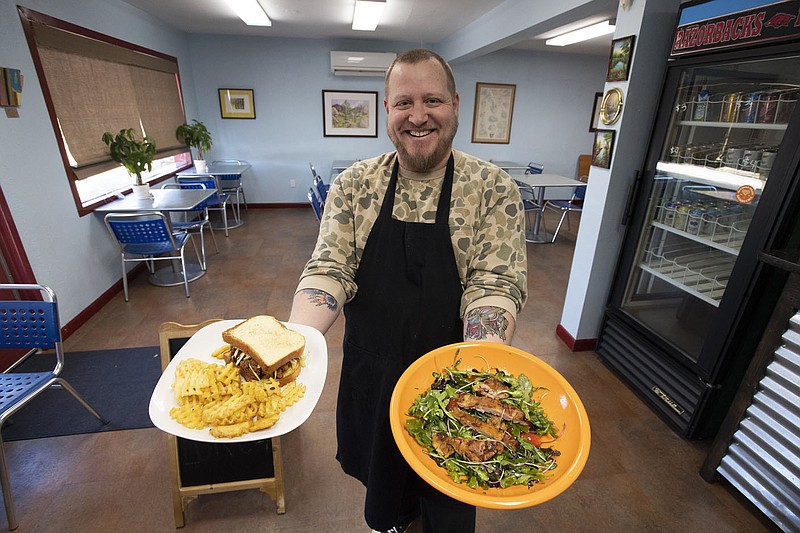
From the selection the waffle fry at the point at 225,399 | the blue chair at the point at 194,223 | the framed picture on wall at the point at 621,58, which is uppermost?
the framed picture on wall at the point at 621,58

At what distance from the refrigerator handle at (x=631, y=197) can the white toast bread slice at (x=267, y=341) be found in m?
2.28

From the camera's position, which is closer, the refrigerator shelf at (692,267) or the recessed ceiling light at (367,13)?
the refrigerator shelf at (692,267)

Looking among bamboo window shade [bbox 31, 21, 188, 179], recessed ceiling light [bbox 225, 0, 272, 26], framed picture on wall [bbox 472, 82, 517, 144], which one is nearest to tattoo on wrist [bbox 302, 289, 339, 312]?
bamboo window shade [bbox 31, 21, 188, 179]

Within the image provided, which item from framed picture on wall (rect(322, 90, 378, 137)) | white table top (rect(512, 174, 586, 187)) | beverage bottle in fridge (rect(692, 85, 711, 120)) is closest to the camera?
beverage bottle in fridge (rect(692, 85, 711, 120))

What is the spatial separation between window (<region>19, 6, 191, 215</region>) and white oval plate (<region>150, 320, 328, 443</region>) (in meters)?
3.14

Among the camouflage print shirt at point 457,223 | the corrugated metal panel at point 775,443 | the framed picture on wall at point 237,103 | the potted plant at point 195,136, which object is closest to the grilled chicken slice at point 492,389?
the camouflage print shirt at point 457,223

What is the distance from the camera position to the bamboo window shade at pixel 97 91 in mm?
3092

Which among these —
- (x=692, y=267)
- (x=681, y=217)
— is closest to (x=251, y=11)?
(x=681, y=217)

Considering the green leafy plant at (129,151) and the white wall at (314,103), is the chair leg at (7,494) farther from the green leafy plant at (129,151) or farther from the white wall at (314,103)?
the white wall at (314,103)

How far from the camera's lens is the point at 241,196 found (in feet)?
21.7

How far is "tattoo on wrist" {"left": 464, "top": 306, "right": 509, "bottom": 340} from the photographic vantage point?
1.11 metres

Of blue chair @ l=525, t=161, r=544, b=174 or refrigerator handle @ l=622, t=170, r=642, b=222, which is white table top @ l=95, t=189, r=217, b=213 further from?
blue chair @ l=525, t=161, r=544, b=174

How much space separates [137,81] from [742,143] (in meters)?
5.56

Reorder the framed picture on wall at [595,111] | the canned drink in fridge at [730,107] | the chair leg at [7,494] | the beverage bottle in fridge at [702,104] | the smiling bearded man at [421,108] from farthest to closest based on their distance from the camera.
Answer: the framed picture on wall at [595,111] < the beverage bottle in fridge at [702,104] < the canned drink in fridge at [730,107] < the chair leg at [7,494] < the smiling bearded man at [421,108]
